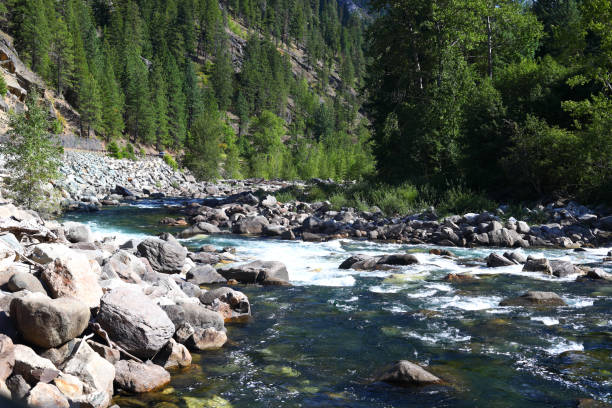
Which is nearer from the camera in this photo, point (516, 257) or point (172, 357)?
point (172, 357)

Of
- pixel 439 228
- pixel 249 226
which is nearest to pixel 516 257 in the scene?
pixel 439 228

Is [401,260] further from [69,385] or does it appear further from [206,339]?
[69,385]

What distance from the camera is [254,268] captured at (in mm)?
11367

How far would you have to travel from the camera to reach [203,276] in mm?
10969

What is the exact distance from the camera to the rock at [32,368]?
15.7 ft

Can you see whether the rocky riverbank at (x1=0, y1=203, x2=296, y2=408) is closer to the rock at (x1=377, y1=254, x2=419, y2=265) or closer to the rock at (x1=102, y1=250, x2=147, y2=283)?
the rock at (x1=102, y1=250, x2=147, y2=283)

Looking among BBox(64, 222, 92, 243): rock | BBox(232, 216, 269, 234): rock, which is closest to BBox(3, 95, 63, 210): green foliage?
BBox(64, 222, 92, 243): rock

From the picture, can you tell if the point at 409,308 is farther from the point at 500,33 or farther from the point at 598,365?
the point at 500,33

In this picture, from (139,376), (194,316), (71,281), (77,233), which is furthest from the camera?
(77,233)

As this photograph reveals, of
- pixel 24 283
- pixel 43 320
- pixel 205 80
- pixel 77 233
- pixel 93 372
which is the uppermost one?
pixel 205 80

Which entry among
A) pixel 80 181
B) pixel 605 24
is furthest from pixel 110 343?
pixel 80 181

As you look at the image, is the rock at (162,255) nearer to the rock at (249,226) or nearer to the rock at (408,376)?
the rock at (408,376)

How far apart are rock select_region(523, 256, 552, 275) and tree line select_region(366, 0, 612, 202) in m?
9.63

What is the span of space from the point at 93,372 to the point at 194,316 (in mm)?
2339
